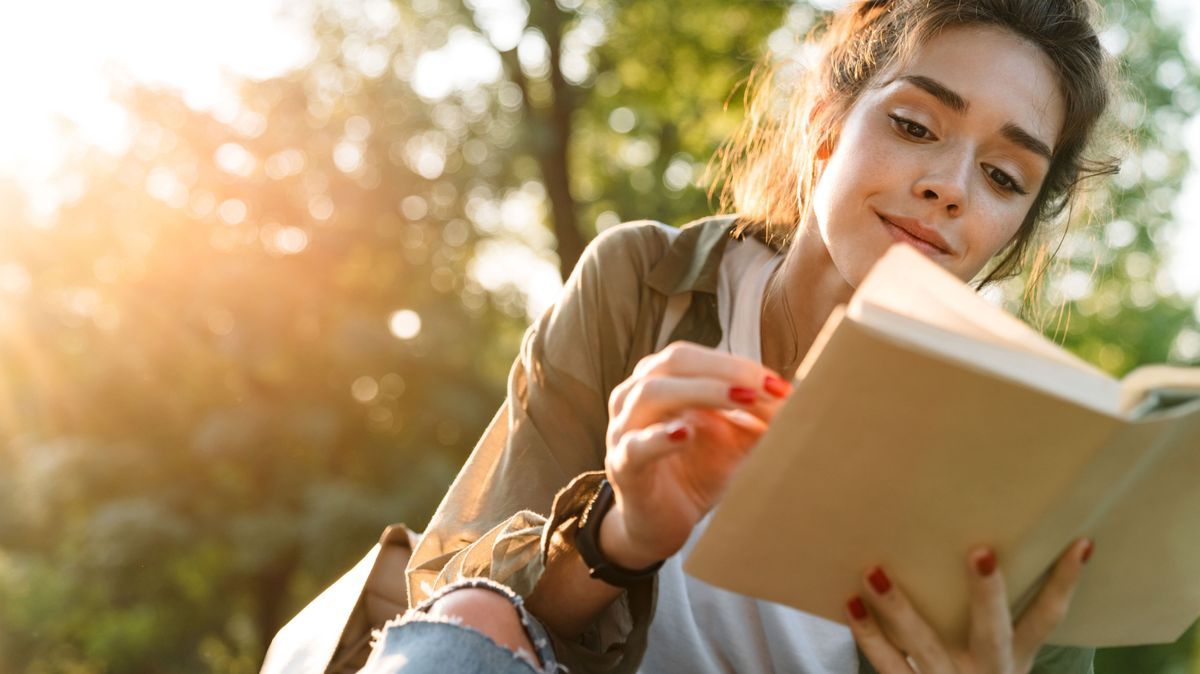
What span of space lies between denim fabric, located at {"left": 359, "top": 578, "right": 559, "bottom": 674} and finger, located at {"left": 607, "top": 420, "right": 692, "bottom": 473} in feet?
0.75

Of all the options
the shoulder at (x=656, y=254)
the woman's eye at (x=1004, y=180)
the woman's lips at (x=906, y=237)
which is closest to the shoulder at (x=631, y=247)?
the shoulder at (x=656, y=254)

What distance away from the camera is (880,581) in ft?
3.66

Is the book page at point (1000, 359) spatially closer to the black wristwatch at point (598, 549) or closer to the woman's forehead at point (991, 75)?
the black wristwatch at point (598, 549)

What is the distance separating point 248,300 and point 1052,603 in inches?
319

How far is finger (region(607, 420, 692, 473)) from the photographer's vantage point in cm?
111

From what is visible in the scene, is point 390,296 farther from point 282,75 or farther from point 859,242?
point 859,242

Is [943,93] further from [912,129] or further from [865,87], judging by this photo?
[865,87]

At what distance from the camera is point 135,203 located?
9156 mm

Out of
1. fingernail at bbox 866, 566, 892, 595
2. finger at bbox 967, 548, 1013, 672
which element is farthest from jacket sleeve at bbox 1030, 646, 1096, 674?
fingernail at bbox 866, 566, 892, 595

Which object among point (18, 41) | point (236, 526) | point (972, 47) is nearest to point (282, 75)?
point (18, 41)

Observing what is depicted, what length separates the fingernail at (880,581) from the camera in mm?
1113

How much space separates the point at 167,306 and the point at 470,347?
7.65 feet

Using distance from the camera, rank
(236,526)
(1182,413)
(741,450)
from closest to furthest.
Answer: (1182,413), (741,450), (236,526)

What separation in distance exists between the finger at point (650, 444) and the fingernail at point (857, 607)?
234 mm
